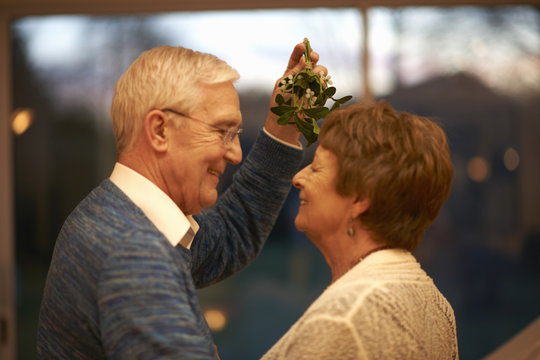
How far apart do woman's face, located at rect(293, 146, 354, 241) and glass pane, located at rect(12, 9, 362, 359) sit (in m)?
2.03

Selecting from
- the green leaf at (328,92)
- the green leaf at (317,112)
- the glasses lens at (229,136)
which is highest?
the green leaf at (328,92)

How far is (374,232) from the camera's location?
4.46 feet

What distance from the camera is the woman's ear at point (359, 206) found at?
1.33 m

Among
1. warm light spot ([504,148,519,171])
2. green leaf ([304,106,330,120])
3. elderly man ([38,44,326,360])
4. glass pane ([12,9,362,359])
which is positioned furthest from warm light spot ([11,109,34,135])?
warm light spot ([504,148,519,171])

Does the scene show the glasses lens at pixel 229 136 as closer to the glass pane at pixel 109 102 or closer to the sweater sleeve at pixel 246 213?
the sweater sleeve at pixel 246 213

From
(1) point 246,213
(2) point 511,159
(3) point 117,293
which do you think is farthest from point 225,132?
(2) point 511,159

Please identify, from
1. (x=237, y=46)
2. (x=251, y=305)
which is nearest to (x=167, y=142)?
(x=237, y=46)

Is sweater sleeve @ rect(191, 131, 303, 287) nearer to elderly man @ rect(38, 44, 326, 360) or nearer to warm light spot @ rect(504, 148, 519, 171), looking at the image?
elderly man @ rect(38, 44, 326, 360)

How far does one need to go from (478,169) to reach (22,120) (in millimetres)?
3069

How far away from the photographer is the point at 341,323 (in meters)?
1.18

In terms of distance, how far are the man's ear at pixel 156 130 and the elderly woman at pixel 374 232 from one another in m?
0.39

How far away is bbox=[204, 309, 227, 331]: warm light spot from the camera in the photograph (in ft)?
11.8

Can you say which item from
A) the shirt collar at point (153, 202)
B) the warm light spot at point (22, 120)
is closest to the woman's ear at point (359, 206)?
the shirt collar at point (153, 202)

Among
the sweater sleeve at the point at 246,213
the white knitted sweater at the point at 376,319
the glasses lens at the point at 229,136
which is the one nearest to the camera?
the white knitted sweater at the point at 376,319
